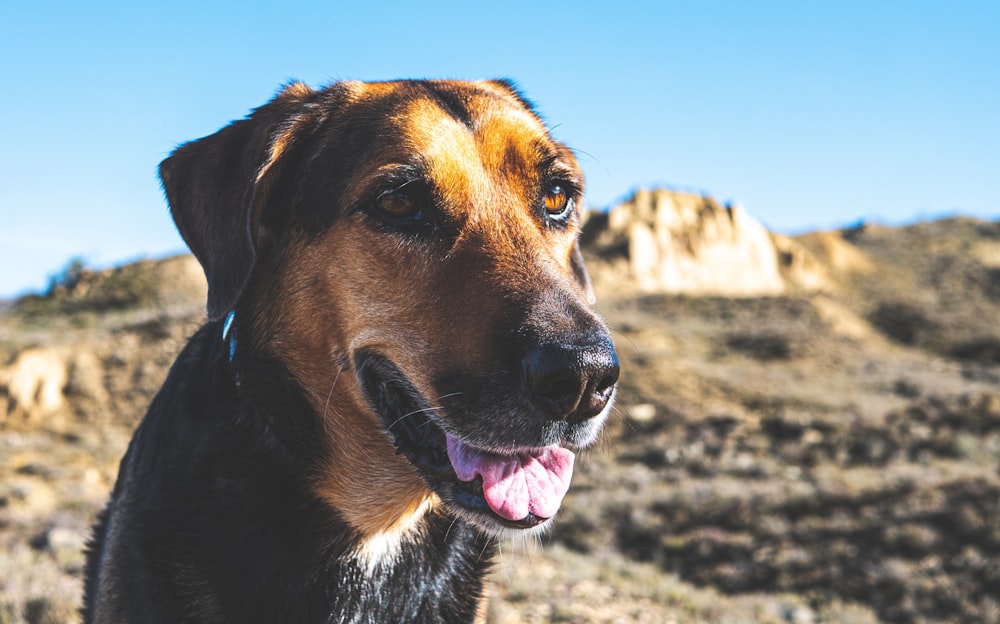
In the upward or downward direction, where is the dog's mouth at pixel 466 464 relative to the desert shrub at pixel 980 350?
upward

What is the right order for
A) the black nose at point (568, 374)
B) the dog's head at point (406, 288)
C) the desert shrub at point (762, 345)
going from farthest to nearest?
the desert shrub at point (762, 345)
the dog's head at point (406, 288)
the black nose at point (568, 374)

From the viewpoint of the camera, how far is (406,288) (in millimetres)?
2828

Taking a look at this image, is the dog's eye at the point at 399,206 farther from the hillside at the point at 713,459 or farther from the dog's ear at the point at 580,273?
the dog's ear at the point at 580,273

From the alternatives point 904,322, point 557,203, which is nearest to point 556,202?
point 557,203

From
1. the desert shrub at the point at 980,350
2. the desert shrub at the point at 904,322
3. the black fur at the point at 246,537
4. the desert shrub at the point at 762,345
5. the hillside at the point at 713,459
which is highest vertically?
the black fur at the point at 246,537

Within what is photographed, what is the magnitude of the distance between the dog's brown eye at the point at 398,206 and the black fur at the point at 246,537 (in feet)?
2.17

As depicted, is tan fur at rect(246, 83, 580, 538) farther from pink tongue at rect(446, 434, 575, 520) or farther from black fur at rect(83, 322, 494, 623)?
pink tongue at rect(446, 434, 575, 520)

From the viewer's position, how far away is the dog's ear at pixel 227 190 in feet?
9.28

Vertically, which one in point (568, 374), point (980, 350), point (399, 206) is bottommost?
point (980, 350)

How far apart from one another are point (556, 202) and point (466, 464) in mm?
1210

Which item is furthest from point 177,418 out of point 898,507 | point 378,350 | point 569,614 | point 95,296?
point 95,296

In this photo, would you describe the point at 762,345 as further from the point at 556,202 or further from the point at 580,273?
the point at 556,202

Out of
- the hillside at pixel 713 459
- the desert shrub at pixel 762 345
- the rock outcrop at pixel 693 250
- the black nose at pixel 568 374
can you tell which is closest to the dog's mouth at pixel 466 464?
the black nose at pixel 568 374

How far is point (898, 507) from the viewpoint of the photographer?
39.8 feet
